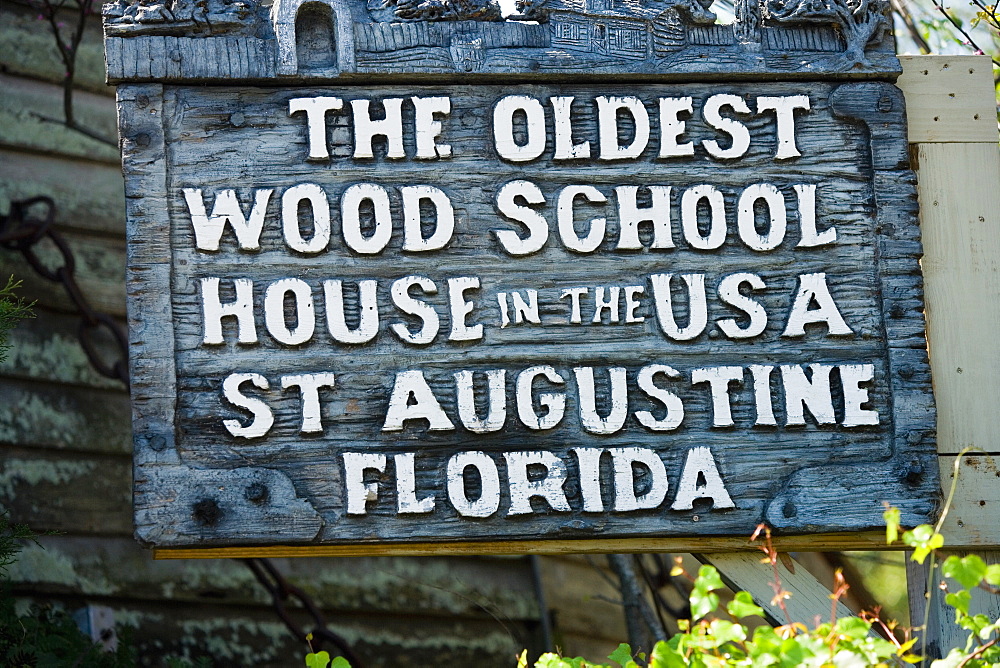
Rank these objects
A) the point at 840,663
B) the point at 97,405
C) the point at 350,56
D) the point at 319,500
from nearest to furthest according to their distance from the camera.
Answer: the point at 840,663, the point at 319,500, the point at 350,56, the point at 97,405

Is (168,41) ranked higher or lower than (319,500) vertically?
higher

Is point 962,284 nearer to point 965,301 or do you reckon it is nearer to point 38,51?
point 965,301

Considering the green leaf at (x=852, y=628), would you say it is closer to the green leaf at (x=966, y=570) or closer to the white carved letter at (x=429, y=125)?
the green leaf at (x=966, y=570)

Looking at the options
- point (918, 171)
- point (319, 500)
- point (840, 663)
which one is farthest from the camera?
point (918, 171)

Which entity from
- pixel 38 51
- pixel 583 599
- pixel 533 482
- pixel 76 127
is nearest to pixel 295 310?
pixel 533 482

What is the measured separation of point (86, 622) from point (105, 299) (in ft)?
3.88

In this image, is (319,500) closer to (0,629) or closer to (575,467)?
(575,467)

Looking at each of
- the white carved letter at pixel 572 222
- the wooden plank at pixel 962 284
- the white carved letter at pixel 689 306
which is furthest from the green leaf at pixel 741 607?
the wooden plank at pixel 962 284

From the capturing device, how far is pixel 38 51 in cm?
435

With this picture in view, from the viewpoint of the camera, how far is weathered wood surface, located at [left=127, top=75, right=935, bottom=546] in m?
2.92

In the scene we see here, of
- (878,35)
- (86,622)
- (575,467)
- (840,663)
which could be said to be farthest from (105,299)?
(840,663)

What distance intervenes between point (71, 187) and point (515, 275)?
2138 mm

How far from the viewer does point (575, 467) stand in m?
Result: 2.96

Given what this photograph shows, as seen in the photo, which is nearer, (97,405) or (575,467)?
(575,467)
